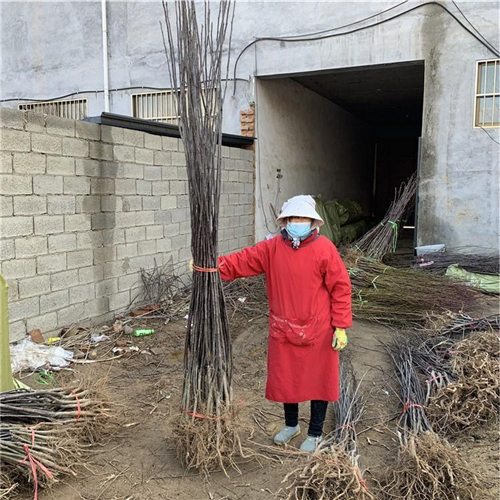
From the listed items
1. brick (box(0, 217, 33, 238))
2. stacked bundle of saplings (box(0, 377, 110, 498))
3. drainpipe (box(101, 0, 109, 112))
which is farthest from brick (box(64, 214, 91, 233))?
drainpipe (box(101, 0, 109, 112))

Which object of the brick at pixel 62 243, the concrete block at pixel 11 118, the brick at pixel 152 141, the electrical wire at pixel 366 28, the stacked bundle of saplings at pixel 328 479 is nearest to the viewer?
the stacked bundle of saplings at pixel 328 479

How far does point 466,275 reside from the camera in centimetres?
581

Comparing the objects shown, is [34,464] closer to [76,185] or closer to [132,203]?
[76,185]

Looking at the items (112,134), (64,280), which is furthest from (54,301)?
(112,134)

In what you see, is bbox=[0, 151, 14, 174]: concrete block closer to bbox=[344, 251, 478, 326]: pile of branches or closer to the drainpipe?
bbox=[344, 251, 478, 326]: pile of branches

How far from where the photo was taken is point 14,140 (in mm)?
3842

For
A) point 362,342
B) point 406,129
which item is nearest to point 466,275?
point 362,342

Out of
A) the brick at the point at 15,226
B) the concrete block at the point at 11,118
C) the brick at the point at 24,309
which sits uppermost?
the concrete block at the point at 11,118

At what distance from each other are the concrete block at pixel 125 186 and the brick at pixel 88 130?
1.67 feet

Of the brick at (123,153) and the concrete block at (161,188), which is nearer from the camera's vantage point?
the brick at (123,153)

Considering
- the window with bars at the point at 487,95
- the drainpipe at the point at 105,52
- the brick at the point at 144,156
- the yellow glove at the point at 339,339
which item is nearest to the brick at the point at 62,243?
the brick at the point at 144,156

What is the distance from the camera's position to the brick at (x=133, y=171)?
5027mm

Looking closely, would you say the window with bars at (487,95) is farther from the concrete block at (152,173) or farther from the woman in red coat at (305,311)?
the woman in red coat at (305,311)

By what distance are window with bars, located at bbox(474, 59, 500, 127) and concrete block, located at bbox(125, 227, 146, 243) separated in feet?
15.3
